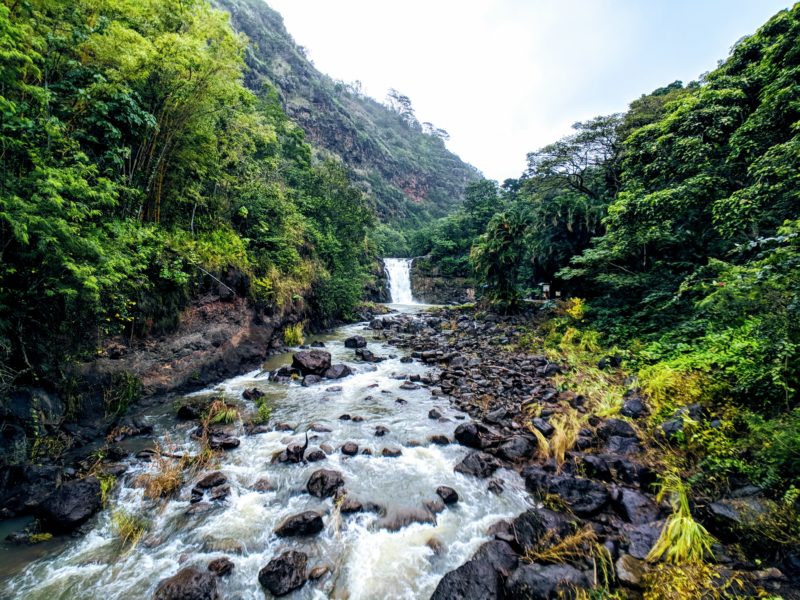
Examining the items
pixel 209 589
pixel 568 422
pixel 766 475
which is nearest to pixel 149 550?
pixel 209 589

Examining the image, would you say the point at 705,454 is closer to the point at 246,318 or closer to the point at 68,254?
the point at 68,254

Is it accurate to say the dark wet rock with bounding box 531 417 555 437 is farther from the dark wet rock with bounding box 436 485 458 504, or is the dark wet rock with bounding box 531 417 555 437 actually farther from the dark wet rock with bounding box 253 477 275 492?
the dark wet rock with bounding box 253 477 275 492

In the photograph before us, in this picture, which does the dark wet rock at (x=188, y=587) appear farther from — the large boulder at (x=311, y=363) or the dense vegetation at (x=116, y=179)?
the large boulder at (x=311, y=363)

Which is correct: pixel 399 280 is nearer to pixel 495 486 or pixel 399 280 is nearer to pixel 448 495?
pixel 495 486

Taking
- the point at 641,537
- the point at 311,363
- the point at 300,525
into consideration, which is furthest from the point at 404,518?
the point at 311,363

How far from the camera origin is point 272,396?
873cm

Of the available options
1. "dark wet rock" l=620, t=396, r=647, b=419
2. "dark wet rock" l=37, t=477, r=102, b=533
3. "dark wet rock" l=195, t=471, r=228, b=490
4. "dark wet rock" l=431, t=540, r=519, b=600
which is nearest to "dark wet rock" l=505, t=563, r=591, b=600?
"dark wet rock" l=431, t=540, r=519, b=600

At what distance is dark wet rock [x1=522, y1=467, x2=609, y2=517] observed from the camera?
4.46 metres

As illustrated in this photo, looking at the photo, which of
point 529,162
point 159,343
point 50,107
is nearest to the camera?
point 50,107

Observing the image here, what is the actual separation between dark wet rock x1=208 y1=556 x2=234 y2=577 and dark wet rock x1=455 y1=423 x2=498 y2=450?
174 inches

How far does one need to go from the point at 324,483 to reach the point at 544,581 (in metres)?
3.29

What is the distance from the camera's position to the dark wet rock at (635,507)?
418 cm

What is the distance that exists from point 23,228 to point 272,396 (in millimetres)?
6025

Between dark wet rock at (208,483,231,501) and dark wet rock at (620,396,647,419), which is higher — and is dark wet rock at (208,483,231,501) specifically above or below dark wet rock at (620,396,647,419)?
below
